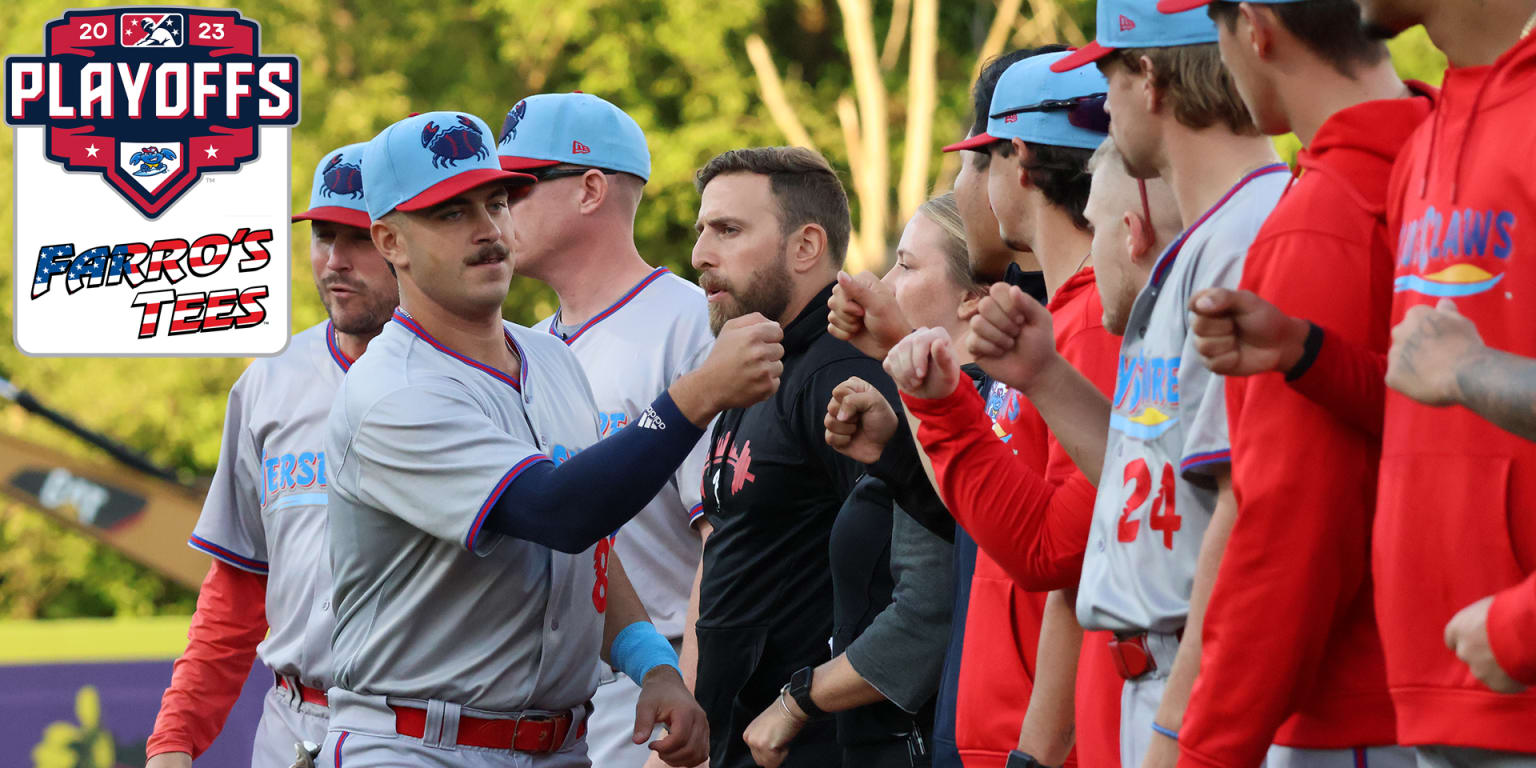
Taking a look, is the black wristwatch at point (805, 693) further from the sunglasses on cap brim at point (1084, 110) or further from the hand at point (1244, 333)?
the hand at point (1244, 333)

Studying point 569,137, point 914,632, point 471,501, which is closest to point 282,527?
point 569,137

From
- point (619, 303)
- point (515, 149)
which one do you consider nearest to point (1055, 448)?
point (619, 303)

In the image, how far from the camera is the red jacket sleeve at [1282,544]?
87.7 inches

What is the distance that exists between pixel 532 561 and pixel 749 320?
0.78 m

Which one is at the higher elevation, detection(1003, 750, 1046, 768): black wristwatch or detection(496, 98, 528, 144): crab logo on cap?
detection(496, 98, 528, 144): crab logo on cap

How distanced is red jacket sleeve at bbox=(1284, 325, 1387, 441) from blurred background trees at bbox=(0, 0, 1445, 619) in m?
16.3

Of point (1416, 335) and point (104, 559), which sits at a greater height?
point (1416, 335)

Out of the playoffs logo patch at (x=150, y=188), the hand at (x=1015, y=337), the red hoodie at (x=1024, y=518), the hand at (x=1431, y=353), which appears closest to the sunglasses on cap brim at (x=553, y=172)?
the red hoodie at (x=1024, y=518)

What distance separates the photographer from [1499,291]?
2070 mm

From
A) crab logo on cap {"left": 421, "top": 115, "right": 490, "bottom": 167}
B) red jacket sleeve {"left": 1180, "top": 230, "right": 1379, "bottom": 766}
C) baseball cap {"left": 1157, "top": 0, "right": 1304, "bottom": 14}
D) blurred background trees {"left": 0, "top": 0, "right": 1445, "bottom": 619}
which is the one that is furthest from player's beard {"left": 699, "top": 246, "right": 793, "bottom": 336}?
blurred background trees {"left": 0, "top": 0, "right": 1445, "bottom": 619}

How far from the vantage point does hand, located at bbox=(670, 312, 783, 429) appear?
3.68 meters

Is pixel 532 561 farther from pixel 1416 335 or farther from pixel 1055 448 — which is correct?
pixel 1416 335

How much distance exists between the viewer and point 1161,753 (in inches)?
96.8

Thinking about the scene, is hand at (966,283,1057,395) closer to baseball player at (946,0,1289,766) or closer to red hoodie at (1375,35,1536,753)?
baseball player at (946,0,1289,766)
